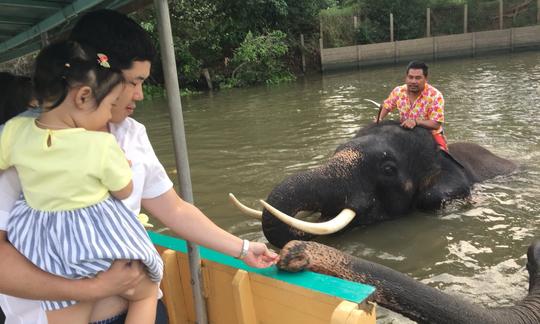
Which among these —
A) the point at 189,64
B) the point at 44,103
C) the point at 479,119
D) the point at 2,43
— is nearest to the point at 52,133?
the point at 44,103

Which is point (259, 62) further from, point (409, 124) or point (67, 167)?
point (67, 167)

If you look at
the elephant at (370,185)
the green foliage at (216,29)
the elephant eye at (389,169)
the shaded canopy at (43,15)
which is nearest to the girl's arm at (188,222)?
the shaded canopy at (43,15)

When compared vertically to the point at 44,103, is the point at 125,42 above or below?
above

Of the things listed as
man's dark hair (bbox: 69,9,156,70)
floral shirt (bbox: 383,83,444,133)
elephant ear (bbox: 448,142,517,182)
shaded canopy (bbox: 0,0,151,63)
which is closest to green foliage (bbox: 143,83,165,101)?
floral shirt (bbox: 383,83,444,133)

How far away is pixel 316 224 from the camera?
4320mm

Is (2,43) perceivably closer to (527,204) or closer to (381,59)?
(527,204)

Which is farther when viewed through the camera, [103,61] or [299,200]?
[299,200]

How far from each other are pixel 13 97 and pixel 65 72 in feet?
2.50

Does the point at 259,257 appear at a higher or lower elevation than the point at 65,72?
lower

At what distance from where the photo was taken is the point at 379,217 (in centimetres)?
541

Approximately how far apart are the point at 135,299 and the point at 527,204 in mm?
5255


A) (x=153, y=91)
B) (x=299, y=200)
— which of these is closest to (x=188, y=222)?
(x=299, y=200)

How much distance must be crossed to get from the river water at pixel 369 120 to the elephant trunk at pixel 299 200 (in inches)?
19.1

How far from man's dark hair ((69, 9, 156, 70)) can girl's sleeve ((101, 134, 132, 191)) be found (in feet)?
0.98
